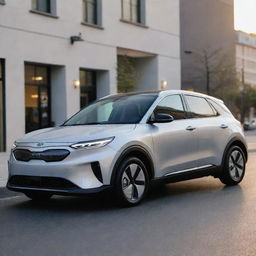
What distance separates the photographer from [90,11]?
2247 cm

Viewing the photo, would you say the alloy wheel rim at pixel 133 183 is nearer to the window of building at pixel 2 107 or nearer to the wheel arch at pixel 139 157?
the wheel arch at pixel 139 157

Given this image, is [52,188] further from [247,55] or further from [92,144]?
[247,55]

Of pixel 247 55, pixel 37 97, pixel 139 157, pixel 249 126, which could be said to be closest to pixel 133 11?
pixel 37 97

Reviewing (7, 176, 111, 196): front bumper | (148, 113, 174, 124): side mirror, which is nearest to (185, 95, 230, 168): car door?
(148, 113, 174, 124): side mirror

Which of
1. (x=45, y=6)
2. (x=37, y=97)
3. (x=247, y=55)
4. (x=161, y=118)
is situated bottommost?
(x=161, y=118)

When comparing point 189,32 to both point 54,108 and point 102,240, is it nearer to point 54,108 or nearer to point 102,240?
point 54,108

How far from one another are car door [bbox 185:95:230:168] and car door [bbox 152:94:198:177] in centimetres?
18

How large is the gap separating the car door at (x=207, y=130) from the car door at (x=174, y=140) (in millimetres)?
182

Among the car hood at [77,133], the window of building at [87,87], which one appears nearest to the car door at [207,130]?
the car hood at [77,133]

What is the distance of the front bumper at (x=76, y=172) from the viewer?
6918 mm

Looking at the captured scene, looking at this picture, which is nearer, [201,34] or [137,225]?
[137,225]

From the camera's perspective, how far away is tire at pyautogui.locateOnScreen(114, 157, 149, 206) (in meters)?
7.18

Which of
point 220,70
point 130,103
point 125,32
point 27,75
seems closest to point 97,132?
point 130,103

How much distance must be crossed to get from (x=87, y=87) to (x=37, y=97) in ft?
9.73
